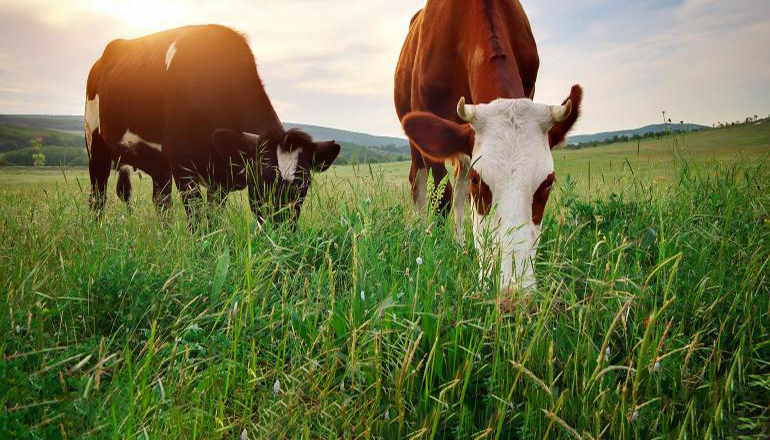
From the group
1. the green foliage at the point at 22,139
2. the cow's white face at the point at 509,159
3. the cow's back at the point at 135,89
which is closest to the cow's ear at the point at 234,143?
the cow's back at the point at 135,89

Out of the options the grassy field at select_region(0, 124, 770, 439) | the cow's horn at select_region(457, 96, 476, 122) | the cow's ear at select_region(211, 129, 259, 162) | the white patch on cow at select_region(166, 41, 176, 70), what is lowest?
the grassy field at select_region(0, 124, 770, 439)

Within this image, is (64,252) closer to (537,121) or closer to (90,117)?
(537,121)

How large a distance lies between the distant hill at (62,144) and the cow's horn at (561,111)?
1.79 metres

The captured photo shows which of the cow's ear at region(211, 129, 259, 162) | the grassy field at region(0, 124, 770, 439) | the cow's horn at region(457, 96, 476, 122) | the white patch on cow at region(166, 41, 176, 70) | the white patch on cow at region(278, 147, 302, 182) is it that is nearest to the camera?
the grassy field at region(0, 124, 770, 439)

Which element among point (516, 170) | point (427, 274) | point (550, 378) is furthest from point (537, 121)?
point (550, 378)

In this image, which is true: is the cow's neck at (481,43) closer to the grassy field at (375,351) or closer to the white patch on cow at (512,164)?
the white patch on cow at (512,164)

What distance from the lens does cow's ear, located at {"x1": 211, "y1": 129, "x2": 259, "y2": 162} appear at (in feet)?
18.6

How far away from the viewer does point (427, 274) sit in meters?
2.21

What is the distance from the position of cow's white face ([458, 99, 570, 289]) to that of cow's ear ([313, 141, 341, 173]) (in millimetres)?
2803

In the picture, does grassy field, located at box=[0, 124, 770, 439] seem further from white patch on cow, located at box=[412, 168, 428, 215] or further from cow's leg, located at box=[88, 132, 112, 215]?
cow's leg, located at box=[88, 132, 112, 215]

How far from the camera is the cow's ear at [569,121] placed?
352cm

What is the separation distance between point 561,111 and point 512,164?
0.64 meters

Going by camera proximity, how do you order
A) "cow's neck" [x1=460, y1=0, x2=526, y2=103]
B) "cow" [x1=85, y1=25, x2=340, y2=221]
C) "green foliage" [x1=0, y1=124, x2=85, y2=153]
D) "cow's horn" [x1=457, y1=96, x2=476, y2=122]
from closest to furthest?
"cow's horn" [x1=457, y1=96, x2=476, y2=122]
"cow's neck" [x1=460, y1=0, x2=526, y2=103]
"cow" [x1=85, y1=25, x2=340, y2=221]
"green foliage" [x1=0, y1=124, x2=85, y2=153]

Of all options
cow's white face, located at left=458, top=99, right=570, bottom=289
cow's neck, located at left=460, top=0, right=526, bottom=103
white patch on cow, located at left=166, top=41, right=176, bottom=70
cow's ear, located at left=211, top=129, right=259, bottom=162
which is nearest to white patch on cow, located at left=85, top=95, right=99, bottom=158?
white patch on cow, located at left=166, top=41, right=176, bottom=70
